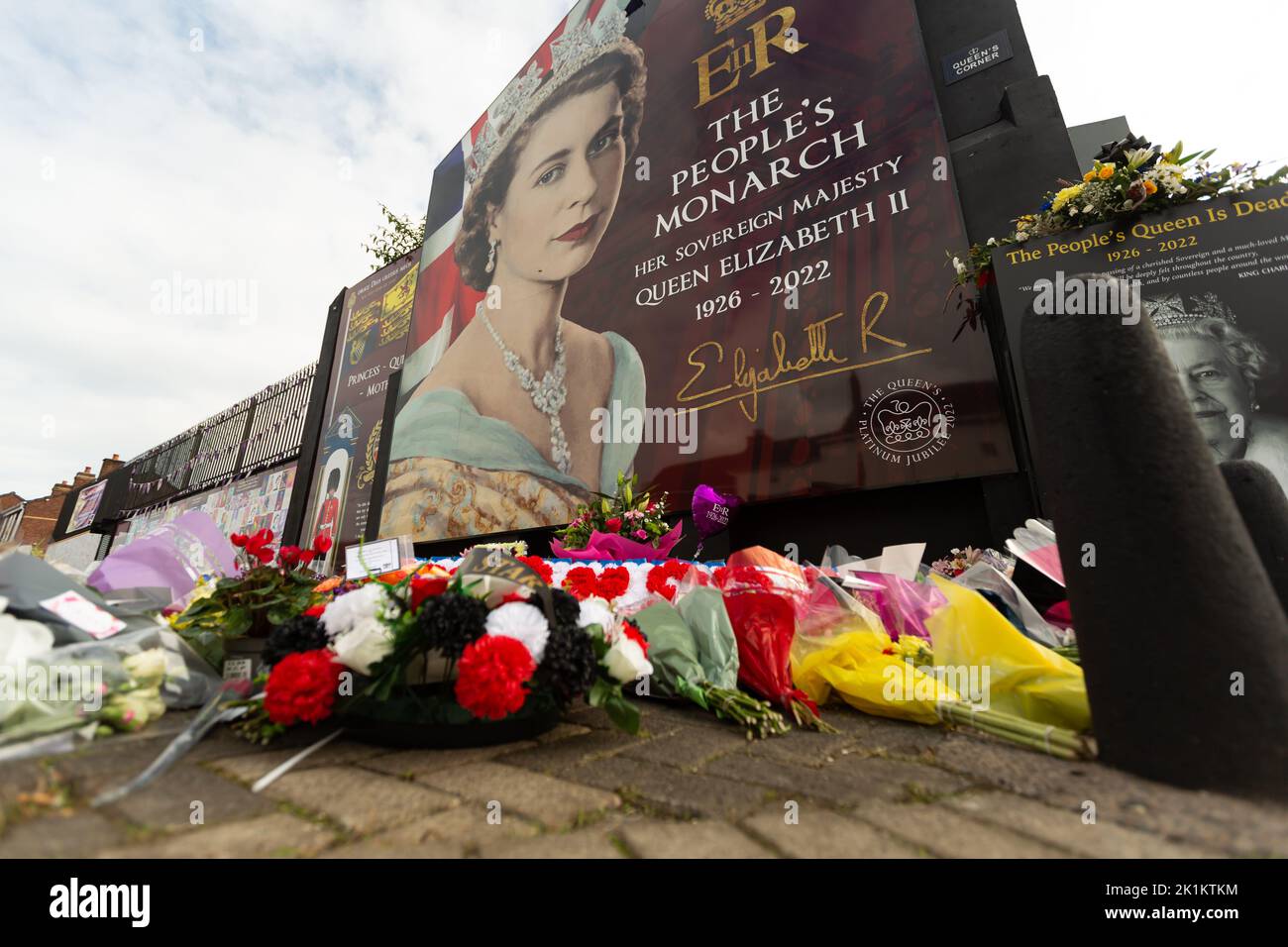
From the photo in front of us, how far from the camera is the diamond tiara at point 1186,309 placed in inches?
134

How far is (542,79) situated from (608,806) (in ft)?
36.3

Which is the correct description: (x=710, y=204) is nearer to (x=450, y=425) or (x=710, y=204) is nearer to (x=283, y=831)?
(x=450, y=425)

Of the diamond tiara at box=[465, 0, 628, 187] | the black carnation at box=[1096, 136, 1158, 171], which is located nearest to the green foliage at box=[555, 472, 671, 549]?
the black carnation at box=[1096, 136, 1158, 171]

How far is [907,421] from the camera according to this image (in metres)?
4.50

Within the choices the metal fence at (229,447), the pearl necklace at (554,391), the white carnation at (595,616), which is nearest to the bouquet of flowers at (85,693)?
the white carnation at (595,616)

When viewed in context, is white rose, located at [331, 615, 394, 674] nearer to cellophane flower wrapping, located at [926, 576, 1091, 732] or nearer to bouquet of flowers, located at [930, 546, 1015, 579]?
cellophane flower wrapping, located at [926, 576, 1091, 732]

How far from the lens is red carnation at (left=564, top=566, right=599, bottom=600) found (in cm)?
281

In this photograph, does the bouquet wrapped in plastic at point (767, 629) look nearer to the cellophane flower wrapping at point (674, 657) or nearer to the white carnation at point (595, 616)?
the cellophane flower wrapping at point (674, 657)

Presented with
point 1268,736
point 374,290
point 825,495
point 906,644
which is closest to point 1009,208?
point 825,495

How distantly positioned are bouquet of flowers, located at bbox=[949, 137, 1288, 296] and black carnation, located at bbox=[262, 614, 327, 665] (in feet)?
15.6

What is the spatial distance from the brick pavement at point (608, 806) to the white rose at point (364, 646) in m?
0.23

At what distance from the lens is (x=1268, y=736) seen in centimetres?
112

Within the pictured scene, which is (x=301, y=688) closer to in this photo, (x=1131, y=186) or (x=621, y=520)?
(x=621, y=520)

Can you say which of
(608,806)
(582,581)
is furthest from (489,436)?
(608,806)
